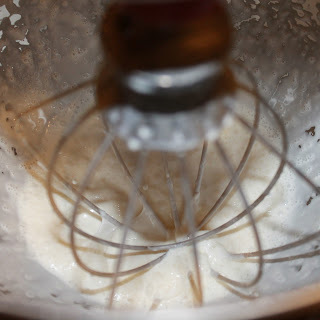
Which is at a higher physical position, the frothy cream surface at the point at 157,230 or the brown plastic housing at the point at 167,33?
the frothy cream surface at the point at 157,230

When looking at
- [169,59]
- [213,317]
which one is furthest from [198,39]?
[213,317]

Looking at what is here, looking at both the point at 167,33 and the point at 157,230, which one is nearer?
the point at 167,33

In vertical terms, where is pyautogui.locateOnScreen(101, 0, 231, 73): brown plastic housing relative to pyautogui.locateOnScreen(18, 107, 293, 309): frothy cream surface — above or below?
below

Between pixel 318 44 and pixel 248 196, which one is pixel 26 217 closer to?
pixel 248 196

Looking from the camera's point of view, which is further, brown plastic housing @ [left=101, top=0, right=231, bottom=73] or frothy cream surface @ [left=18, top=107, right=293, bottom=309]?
frothy cream surface @ [left=18, top=107, right=293, bottom=309]

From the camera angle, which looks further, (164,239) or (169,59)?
(164,239)

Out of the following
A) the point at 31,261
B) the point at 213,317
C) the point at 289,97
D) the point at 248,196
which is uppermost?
the point at 289,97

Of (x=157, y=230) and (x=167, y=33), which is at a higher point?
(x=157, y=230)

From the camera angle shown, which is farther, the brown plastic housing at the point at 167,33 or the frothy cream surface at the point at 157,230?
the frothy cream surface at the point at 157,230
